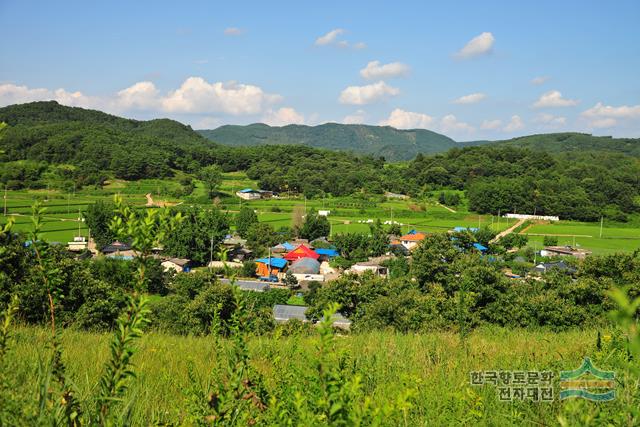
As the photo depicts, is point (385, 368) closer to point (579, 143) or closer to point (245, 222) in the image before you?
point (245, 222)

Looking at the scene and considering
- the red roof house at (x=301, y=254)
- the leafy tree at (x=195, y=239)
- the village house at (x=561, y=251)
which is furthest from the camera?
the red roof house at (x=301, y=254)

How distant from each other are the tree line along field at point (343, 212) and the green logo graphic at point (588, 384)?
1561 inches

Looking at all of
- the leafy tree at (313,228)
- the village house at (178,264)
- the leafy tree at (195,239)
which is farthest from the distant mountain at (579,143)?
the village house at (178,264)

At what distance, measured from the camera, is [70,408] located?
1.64 m

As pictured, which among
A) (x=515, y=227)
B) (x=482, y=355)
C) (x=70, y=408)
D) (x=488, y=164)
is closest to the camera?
(x=70, y=408)

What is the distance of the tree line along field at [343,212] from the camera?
42688 mm

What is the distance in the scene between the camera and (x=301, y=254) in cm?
3784

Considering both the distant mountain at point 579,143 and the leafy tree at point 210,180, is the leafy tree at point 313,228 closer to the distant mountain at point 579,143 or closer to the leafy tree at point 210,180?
the leafy tree at point 210,180

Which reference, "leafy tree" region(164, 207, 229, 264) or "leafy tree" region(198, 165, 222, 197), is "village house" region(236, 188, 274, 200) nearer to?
"leafy tree" region(198, 165, 222, 197)

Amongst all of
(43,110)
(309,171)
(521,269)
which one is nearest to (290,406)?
(521,269)

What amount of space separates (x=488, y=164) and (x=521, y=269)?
167ft

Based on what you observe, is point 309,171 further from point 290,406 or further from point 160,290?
point 290,406

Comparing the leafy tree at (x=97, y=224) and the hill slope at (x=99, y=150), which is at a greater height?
the hill slope at (x=99, y=150)

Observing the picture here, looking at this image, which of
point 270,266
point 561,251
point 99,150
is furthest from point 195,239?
point 99,150
